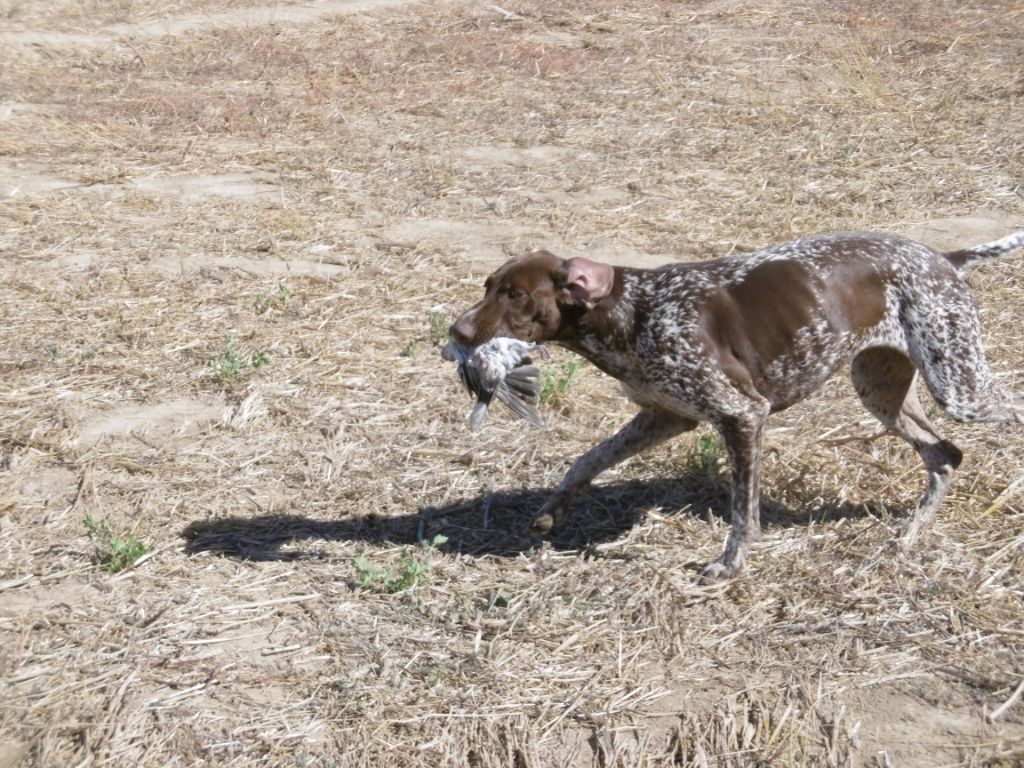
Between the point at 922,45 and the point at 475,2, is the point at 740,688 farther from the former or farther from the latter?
the point at 475,2

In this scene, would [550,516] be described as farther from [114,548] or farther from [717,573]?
[114,548]

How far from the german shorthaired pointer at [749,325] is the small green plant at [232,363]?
2346 millimetres

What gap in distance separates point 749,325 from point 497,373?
104 centimetres

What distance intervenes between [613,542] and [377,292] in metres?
3.22

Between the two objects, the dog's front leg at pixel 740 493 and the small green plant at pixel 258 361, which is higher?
the dog's front leg at pixel 740 493

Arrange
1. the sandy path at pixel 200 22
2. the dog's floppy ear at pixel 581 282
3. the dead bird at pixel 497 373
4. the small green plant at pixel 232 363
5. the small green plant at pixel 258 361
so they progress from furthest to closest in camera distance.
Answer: the sandy path at pixel 200 22
the small green plant at pixel 258 361
the small green plant at pixel 232 363
the dog's floppy ear at pixel 581 282
the dead bird at pixel 497 373

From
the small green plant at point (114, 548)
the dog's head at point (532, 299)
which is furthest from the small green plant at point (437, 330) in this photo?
the small green plant at point (114, 548)

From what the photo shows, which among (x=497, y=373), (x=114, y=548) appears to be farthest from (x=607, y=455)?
(x=114, y=548)

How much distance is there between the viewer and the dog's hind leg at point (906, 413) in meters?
5.34

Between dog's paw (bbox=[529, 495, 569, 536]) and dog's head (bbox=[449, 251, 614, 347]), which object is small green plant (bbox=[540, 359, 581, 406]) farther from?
dog's head (bbox=[449, 251, 614, 347])

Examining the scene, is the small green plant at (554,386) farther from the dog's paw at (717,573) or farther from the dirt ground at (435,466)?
the dog's paw at (717,573)

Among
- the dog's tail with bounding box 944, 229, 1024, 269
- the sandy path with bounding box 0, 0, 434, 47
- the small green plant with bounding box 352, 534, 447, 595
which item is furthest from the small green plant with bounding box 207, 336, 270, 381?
the sandy path with bounding box 0, 0, 434, 47

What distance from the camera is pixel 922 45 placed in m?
13.6

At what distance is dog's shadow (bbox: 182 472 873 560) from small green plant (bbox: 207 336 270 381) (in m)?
1.39
